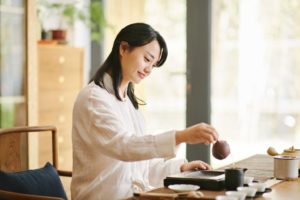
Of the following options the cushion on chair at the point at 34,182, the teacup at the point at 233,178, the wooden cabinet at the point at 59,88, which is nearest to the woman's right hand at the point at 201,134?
the teacup at the point at 233,178

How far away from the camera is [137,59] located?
2283mm

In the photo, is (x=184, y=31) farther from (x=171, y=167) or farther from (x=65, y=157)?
(x=171, y=167)

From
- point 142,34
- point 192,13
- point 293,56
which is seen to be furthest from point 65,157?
point 142,34

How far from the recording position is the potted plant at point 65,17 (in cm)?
439

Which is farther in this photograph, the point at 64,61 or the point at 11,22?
Result: the point at 64,61

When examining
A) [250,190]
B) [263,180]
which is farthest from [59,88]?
[250,190]

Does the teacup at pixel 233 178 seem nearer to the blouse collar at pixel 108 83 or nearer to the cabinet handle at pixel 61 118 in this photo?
the blouse collar at pixel 108 83

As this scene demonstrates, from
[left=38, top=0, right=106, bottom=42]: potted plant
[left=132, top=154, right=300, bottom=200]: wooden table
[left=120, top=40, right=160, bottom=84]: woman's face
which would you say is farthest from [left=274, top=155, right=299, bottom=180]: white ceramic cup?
[left=38, top=0, right=106, bottom=42]: potted plant

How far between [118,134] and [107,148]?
66mm

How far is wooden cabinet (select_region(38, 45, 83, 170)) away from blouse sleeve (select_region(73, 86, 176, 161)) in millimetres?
1849

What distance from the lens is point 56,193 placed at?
7.65 feet

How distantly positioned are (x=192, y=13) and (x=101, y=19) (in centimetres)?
76

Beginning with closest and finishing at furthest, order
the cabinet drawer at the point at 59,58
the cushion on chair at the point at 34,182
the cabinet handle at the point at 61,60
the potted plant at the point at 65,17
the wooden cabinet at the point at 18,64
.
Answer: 1. the cushion on chair at the point at 34,182
2. the wooden cabinet at the point at 18,64
3. the cabinet drawer at the point at 59,58
4. the cabinet handle at the point at 61,60
5. the potted plant at the point at 65,17

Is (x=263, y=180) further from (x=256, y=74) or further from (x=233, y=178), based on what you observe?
(x=256, y=74)
